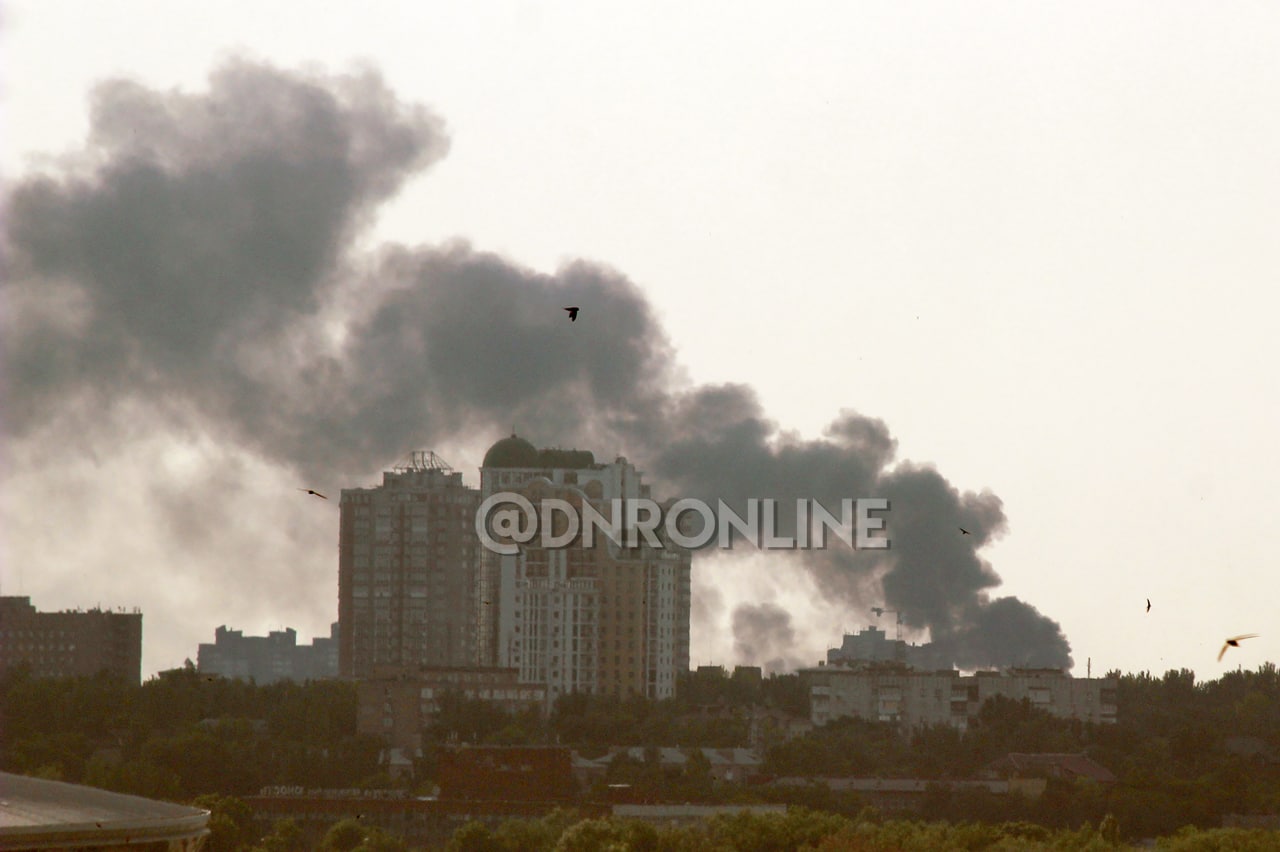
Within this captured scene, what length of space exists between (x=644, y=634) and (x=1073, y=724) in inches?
1276

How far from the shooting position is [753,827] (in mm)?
55406

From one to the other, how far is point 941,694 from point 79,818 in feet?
293

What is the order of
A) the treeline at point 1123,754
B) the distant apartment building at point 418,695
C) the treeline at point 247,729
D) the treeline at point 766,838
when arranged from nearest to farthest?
1. the treeline at point 766,838
2. the treeline at point 1123,754
3. the treeline at point 247,729
4. the distant apartment building at point 418,695

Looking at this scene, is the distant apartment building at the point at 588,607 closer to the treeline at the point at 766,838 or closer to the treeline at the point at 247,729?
the treeline at the point at 247,729

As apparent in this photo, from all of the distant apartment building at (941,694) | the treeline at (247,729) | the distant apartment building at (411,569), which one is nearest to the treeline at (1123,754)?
the distant apartment building at (941,694)

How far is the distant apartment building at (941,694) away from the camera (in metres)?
112

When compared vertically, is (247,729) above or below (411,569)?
below

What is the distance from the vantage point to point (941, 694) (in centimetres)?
11212

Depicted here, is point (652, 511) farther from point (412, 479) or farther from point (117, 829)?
point (117, 829)

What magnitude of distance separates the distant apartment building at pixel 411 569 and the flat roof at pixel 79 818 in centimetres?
11086

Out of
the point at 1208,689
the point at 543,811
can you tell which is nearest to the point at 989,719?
the point at 1208,689

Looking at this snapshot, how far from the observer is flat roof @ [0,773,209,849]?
25.3 metres

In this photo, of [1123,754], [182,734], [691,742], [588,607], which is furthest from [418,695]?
[1123,754]

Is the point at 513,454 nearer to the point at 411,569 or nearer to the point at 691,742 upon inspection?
the point at 411,569
